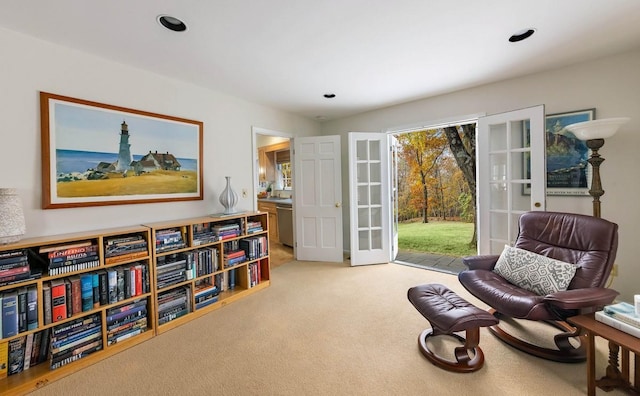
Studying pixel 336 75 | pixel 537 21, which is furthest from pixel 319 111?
pixel 537 21

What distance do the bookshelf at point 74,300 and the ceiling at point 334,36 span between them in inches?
60.4

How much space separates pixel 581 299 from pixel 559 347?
21.9 inches

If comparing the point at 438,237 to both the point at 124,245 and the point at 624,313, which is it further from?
the point at 124,245

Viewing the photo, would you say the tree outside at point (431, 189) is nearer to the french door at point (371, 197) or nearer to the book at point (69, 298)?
the french door at point (371, 197)

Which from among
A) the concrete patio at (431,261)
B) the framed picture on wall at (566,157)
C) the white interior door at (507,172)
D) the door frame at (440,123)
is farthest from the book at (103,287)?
the framed picture on wall at (566,157)

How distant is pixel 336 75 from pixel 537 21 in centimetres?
170

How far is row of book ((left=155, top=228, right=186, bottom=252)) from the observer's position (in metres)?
2.31

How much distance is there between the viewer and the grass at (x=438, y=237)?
4.84 meters

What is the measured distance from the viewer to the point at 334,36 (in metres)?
2.05

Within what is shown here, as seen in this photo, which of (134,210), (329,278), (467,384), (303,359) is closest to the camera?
(467,384)

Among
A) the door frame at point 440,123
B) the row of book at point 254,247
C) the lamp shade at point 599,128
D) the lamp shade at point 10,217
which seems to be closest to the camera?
the lamp shade at point 10,217

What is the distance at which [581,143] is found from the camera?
2611 millimetres

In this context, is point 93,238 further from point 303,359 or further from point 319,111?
point 319,111

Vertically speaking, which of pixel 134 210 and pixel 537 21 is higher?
pixel 537 21
